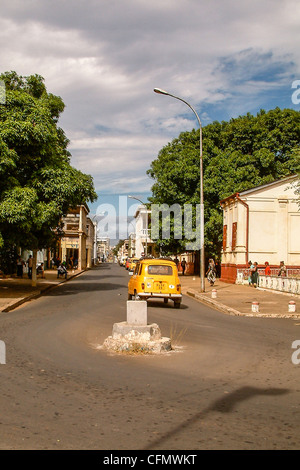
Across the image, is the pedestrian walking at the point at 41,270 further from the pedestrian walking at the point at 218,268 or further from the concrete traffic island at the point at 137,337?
the concrete traffic island at the point at 137,337

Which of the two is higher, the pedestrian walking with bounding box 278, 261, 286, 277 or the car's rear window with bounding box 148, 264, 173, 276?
the car's rear window with bounding box 148, 264, 173, 276

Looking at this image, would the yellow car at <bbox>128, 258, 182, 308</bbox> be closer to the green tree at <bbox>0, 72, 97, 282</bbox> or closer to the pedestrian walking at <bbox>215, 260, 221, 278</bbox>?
the green tree at <bbox>0, 72, 97, 282</bbox>

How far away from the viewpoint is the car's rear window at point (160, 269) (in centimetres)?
1853

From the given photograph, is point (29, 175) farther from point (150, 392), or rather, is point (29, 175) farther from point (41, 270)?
point (150, 392)

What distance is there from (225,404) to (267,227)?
27.7m

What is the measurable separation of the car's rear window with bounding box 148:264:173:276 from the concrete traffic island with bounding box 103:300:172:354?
8.57m

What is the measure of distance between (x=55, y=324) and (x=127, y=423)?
8.23 m

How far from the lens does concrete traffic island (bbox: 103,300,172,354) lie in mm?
9430

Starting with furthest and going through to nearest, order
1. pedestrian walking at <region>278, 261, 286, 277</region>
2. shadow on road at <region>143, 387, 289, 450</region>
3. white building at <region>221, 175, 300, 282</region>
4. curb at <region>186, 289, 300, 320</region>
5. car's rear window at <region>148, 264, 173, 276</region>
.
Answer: white building at <region>221, 175, 300, 282</region>, pedestrian walking at <region>278, 261, 286, 277</region>, car's rear window at <region>148, 264, 173, 276</region>, curb at <region>186, 289, 300, 320</region>, shadow on road at <region>143, 387, 289, 450</region>

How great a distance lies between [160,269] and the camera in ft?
61.4

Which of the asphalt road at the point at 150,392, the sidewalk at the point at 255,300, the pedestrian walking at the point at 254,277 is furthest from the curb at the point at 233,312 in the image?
the pedestrian walking at the point at 254,277

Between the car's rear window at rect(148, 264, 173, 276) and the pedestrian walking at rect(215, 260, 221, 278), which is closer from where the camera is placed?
the car's rear window at rect(148, 264, 173, 276)

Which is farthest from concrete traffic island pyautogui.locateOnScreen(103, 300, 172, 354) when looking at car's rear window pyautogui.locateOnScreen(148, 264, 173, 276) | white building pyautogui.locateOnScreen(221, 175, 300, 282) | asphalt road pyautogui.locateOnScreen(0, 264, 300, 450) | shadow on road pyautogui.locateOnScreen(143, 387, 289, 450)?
white building pyautogui.locateOnScreen(221, 175, 300, 282)
